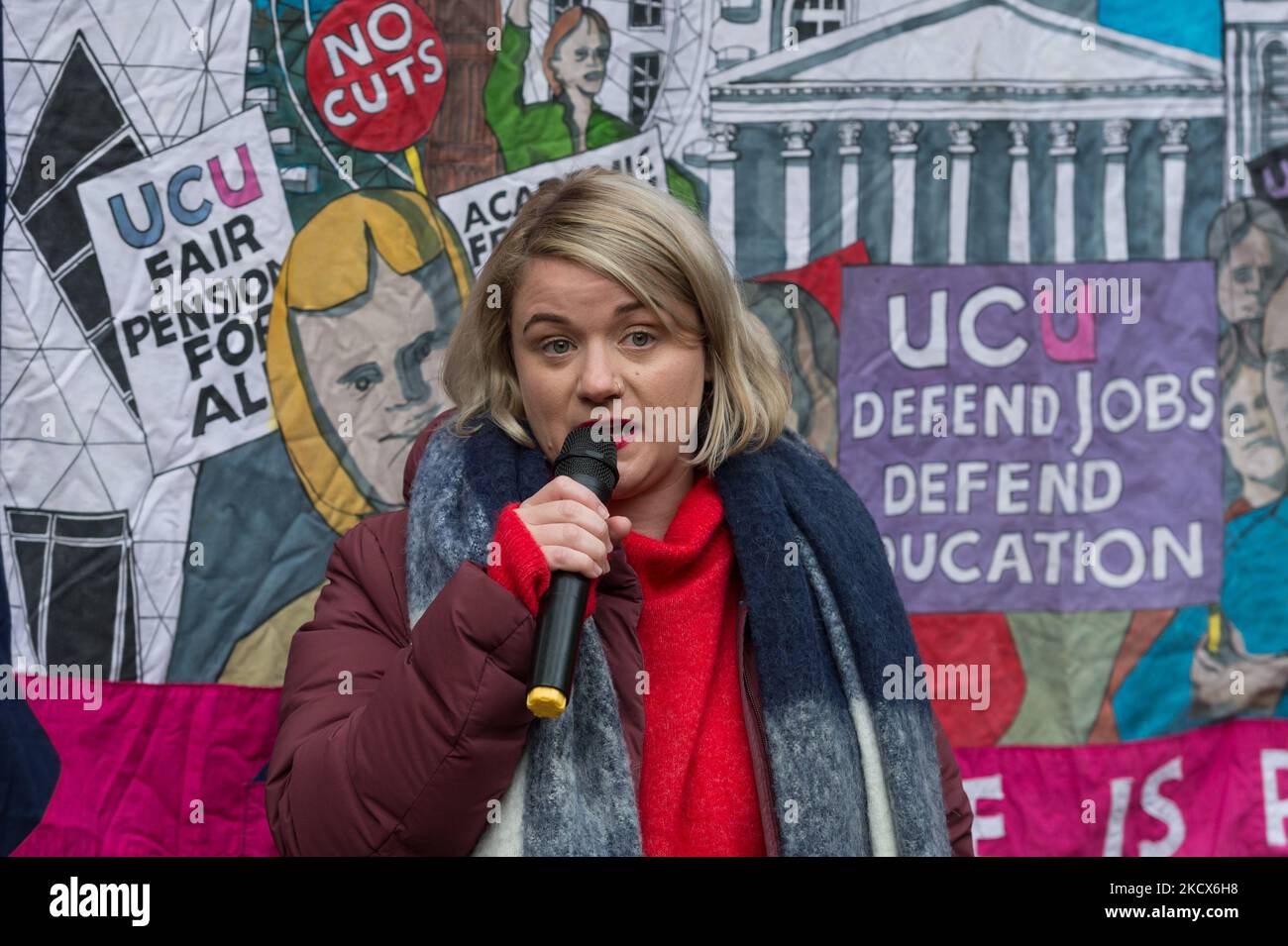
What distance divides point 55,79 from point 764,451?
1.47 m

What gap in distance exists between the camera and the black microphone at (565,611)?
1.27 metres

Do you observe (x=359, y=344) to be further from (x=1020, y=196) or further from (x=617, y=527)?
(x=1020, y=196)

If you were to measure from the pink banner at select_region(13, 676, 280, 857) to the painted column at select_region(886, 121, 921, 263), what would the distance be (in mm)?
1458

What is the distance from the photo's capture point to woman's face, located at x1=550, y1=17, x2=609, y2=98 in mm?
2412

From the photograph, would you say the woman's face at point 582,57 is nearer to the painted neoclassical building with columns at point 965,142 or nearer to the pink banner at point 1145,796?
the painted neoclassical building with columns at point 965,142

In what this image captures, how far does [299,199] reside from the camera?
238cm

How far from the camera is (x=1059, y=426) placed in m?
2.48

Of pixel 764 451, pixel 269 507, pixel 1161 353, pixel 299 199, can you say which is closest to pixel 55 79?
pixel 299 199

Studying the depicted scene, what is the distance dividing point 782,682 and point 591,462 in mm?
397

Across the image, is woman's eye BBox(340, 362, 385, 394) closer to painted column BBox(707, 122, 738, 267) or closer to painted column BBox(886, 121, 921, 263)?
painted column BBox(707, 122, 738, 267)

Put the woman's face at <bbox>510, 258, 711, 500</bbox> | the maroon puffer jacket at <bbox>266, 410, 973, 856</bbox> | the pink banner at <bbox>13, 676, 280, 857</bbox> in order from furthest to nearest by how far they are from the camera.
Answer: the pink banner at <bbox>13, 676, 280, 857</bbox>, the woman's face at <bbox>510, 258, 711, 500</bbox>, the maroon puffer jacket at <bbox>266, 410, 973, 856</bbox>

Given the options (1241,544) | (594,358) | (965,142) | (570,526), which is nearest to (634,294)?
(594,358)

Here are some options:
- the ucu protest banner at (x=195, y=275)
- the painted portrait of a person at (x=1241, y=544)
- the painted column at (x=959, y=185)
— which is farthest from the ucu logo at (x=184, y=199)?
the painted portrait of a person at (x=1241, y=544)

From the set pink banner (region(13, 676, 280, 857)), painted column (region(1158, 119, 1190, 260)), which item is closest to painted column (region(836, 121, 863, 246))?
painted column (region(1158, 119, 1190, 260))
